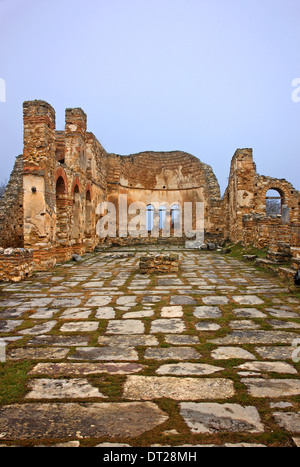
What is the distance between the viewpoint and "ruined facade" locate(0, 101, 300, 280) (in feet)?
30.1

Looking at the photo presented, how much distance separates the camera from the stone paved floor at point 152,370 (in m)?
1.89

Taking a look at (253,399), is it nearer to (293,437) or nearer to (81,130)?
(293,437)

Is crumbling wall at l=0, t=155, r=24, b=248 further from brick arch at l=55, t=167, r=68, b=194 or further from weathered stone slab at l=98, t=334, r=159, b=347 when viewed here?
weathered stone slab at l=98, t=334, r=159, b=347

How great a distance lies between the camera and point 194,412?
6.79 feet

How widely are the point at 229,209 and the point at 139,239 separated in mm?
5834

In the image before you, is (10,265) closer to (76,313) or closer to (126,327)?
(76,313)

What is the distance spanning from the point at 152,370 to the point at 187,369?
31cm

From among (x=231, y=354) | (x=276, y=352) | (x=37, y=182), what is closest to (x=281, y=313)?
(x=276, y=352)

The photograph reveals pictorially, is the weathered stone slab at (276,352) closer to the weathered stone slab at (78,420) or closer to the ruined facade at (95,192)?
the weathered stone slab at (78,420)

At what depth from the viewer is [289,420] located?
1955 millimetres

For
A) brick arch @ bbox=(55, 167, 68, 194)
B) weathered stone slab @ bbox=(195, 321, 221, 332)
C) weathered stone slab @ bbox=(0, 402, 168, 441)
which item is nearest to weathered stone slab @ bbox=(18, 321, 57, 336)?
weathered stone slab @ bbox=(0, 402, 168, 441)

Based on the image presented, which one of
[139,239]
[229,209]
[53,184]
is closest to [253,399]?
[53,184]

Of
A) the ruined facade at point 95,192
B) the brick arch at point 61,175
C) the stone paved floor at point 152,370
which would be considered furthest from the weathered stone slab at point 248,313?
the brick arch at point 61,175

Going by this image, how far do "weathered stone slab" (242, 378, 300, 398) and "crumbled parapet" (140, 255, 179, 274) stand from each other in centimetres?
548
